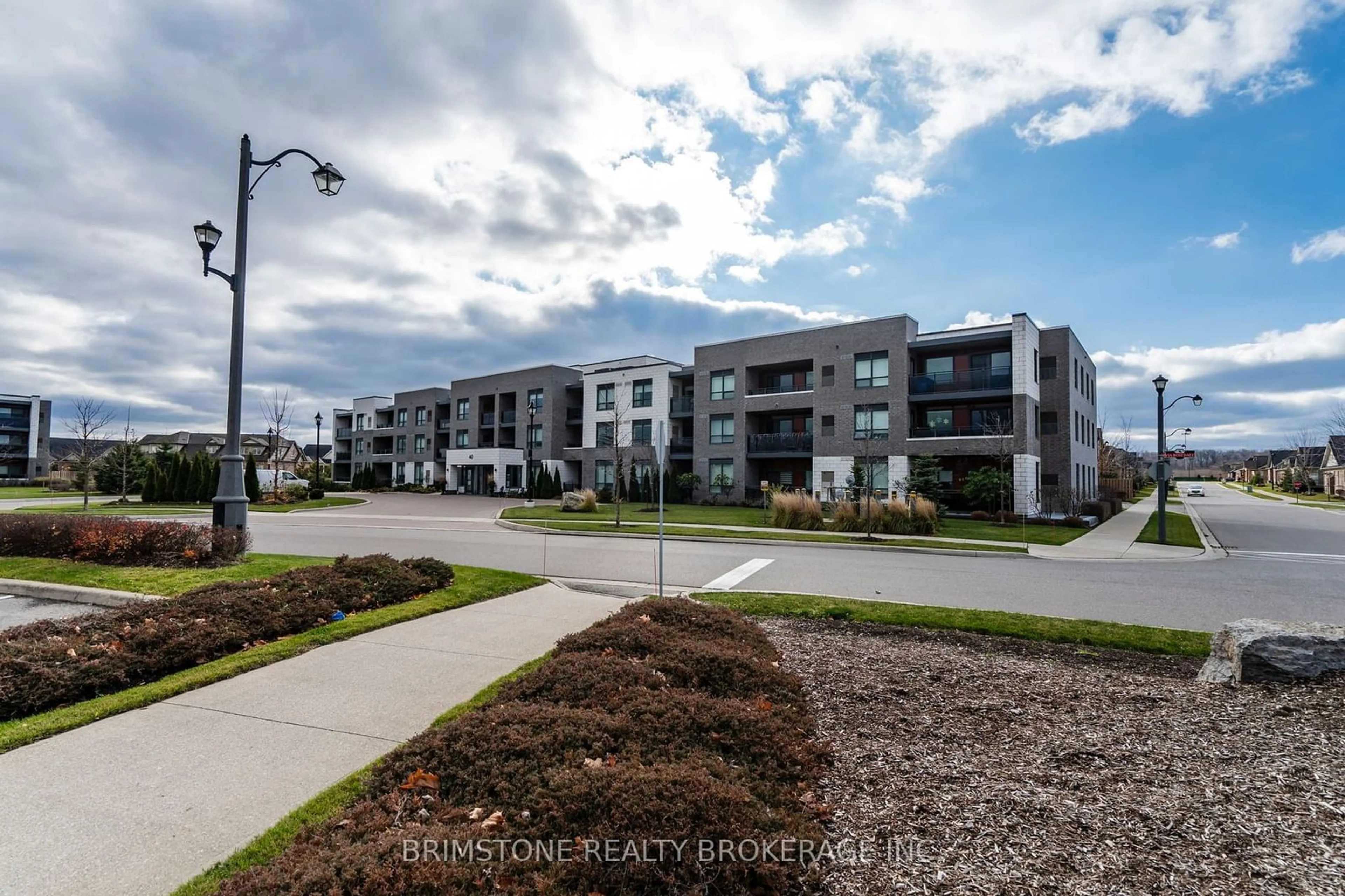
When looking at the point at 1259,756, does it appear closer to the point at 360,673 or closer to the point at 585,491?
the point at 360,673

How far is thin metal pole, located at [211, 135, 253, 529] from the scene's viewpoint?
1130 centimetres

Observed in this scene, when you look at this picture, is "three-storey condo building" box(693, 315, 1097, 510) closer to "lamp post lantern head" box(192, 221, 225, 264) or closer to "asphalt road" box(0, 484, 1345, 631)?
"asphalt road" box(0, 484, 1345, 631)

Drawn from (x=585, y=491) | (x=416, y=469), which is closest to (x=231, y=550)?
(x=585, y=491)

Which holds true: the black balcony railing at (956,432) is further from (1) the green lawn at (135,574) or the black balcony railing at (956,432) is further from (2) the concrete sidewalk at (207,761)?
(2) the concrete sidewalk at (207,761)

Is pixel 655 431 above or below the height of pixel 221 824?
above

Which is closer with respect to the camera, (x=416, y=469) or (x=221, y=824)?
(x=221, y=824)

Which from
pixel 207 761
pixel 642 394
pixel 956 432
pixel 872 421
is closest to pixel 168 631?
pixel 207 761

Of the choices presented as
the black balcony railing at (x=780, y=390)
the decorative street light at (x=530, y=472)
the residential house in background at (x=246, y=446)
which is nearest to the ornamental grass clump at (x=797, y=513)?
the black balcony railing at (x=780, y=390)

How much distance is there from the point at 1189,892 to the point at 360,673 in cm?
593

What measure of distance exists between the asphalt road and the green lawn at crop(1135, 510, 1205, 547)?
3.77 feet

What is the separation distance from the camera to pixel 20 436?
7712 centimetres

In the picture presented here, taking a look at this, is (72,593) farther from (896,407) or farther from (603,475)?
(603,475)

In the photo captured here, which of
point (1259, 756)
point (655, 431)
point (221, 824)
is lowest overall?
point (221, 824)

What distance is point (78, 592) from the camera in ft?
30.0
